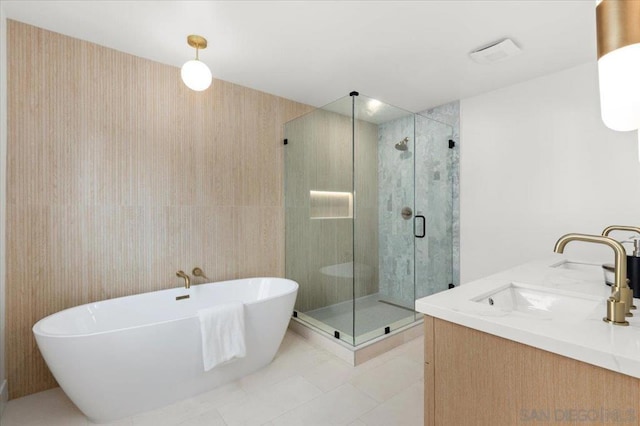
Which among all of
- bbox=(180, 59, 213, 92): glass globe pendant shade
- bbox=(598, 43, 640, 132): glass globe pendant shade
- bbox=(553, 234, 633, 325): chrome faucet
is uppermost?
bbox=(180, 59, 213, 92): glass globe pendant shade

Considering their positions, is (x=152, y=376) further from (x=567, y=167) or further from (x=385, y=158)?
(x=567, y=167)

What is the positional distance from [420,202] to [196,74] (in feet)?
8.12

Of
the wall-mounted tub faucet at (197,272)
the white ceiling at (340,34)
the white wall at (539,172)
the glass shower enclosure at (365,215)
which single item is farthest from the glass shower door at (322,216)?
the white wall at (539,172)

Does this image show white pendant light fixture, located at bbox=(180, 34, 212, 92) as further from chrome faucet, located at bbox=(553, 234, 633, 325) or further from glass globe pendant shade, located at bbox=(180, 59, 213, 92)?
chrome faucet, located at bbox=(553, 234, 633, 325)

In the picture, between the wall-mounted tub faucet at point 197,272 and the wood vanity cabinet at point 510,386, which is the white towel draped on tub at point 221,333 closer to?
the wall-mounted tub faucet at point 197,272

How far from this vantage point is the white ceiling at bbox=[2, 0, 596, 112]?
1.86m

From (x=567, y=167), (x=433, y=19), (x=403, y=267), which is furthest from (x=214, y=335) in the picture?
(x=567, y=167)

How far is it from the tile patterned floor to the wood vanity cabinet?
0.92 meters

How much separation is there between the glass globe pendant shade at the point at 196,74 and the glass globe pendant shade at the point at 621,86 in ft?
7.30

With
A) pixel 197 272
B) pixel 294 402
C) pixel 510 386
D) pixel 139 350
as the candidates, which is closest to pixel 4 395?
pixel 139 350

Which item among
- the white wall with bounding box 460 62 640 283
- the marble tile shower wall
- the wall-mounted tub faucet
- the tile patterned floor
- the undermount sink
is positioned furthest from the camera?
the marble tile shower wall

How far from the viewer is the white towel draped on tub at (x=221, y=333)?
1920 mm

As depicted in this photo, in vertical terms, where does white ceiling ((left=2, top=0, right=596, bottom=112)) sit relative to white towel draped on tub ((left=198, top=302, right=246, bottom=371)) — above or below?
above

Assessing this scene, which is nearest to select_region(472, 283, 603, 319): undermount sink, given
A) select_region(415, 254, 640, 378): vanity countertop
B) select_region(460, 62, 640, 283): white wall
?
select_region(415, 254, 640, 378): vanity countertop
